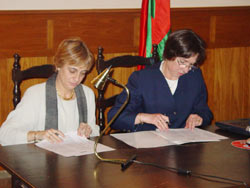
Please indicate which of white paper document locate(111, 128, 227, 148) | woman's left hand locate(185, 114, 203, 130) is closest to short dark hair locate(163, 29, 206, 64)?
woman's left hand locate(185, 114, 203, 130)

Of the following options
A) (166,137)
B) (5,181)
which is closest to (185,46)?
(166,137)

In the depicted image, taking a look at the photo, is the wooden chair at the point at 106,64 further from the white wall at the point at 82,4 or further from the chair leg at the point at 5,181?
the chair leg at the point at 5,181

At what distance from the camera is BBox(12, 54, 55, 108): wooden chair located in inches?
117

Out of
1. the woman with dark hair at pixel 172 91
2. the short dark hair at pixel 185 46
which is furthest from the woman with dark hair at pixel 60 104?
the short dark hair at pixel 185 46

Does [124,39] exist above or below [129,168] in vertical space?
above

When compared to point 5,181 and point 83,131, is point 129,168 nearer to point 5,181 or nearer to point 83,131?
point 83,131

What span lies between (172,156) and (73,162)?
18.8 inches

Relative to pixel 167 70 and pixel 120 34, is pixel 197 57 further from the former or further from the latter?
pixel 120 34

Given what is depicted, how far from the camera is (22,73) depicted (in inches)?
117

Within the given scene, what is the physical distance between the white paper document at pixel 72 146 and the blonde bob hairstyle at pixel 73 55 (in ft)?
1.63

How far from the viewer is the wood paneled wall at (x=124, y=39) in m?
3.96

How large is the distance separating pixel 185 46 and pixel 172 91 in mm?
336

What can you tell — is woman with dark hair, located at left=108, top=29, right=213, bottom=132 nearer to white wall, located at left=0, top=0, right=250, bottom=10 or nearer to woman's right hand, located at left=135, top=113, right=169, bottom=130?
woman's right hand, located at left=135, top=113, right=169, bottom=130

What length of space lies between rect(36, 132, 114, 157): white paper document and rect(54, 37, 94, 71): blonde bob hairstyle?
50 cm
